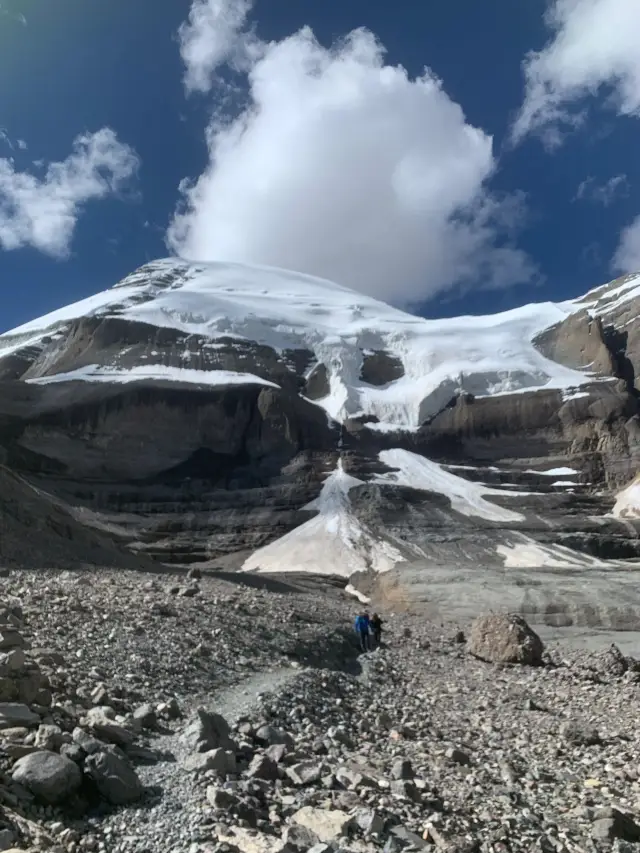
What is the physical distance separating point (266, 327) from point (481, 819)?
490ft

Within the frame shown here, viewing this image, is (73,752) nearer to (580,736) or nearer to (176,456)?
(580,736)

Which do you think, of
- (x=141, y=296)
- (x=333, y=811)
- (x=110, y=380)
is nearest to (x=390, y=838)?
(x=333, y=811)

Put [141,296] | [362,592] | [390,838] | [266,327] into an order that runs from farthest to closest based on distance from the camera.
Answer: [141,296] → [266,327] → [362,592] → [390,838]

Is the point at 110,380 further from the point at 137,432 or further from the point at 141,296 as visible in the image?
the point at 141,296

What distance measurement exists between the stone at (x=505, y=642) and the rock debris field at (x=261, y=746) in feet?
18.7

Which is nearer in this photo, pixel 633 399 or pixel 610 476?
pixel 610 476

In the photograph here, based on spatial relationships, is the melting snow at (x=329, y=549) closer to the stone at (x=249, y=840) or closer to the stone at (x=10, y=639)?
the stone at (x=10, y=639)

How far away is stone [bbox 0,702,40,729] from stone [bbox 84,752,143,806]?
0.91m

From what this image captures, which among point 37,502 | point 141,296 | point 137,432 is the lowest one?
point 37,502

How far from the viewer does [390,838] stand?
682 cm

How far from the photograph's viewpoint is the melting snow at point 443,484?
98.8 metres

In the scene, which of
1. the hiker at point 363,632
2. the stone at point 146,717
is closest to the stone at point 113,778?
the stone at point 146,717

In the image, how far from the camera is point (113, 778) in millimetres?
6793

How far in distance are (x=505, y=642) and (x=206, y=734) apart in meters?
20.6
